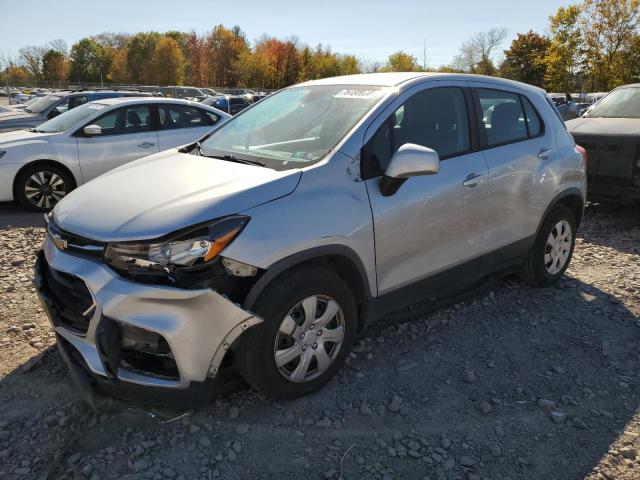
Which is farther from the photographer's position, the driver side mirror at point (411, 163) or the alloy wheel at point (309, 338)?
the driver side mirror at point (411, 163)

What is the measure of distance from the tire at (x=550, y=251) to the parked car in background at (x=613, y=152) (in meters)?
2.41

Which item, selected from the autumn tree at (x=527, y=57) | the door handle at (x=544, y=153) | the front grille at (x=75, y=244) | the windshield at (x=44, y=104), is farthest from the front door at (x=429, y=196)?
the autumn tree at (x=527, y=57)

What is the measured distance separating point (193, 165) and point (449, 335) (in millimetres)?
2131

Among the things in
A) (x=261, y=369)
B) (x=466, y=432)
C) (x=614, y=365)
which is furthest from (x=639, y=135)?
(x=261, y=369)

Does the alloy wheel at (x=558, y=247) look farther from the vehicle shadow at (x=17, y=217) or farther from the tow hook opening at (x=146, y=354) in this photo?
the vehicle shadow at (x=17, y=217)

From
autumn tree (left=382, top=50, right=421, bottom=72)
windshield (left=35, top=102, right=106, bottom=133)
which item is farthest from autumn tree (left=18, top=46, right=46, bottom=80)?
windshield (left=35, top=102, right=106, bottom=133)

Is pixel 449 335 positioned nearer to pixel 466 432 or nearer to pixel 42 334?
pixel 466 432

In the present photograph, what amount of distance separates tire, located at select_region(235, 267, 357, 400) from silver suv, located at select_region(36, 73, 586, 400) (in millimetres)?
10

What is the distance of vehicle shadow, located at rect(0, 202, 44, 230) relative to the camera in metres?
6.68

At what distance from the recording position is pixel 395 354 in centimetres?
355

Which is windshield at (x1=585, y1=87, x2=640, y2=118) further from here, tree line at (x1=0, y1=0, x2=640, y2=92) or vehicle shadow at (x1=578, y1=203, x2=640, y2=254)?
tree line at (x1=0, y1=0, x2=640, y2=92)

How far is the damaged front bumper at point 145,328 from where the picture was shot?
2.44m

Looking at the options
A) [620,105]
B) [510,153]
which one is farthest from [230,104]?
[510,153]

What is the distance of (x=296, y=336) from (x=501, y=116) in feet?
8.06
